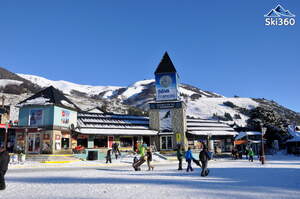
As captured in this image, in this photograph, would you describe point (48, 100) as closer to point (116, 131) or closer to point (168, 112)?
point (116, 131)

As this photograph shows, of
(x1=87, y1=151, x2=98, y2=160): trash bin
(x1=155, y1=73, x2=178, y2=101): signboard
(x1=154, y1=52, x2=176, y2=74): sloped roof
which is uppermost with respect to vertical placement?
(x1=154, y1=52, x2=176, y2=74): sloped roof

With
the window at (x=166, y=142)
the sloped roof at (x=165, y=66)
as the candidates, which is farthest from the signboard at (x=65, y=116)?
the sloped roof at (x=165, y=66)

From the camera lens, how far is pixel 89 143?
34.0 m

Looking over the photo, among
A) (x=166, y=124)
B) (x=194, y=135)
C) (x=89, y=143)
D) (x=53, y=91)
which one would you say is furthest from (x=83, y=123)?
(x=194, y=135)

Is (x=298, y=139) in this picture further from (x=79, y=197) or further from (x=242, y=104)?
(x=242, y=104)

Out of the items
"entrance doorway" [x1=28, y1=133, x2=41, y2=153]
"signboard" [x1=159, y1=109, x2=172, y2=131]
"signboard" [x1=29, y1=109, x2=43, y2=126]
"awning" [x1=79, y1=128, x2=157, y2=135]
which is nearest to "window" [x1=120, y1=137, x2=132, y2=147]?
"awning" [x1=79, y1=128, x2=157, y2=135]

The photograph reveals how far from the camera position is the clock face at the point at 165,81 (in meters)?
39.5

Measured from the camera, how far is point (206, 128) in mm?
43375

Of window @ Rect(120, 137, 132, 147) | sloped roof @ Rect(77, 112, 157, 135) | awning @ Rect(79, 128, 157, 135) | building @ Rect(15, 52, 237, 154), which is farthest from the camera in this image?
window @ Rect(120, 137, 132, 147)

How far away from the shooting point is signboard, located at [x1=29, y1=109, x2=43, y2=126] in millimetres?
29016

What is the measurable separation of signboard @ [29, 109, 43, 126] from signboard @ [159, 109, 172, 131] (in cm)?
1730

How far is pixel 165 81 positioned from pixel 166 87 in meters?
1.04

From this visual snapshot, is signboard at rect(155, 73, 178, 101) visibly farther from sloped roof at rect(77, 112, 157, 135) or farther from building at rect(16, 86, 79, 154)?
building at rect(16, 86, 79, 154)

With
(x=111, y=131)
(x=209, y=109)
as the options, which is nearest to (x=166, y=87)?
(x=111, y=131)
